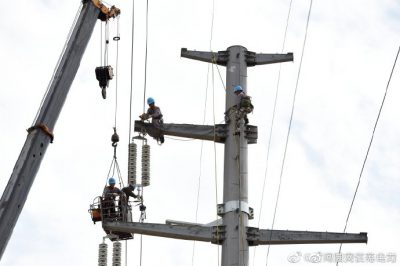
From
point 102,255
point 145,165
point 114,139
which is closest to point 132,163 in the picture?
point 145,165

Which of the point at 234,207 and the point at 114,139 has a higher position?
the point at 114,139

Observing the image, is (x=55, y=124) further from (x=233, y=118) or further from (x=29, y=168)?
(x=233, y=118)

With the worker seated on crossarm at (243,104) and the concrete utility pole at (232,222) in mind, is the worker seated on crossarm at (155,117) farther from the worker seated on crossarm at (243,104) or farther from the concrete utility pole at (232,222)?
the worker seated on crossarm at (243,104)

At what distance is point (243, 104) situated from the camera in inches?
1200

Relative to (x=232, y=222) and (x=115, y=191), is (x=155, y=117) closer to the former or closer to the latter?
(x=115, y=191)

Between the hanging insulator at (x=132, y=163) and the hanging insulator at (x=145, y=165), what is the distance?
0.21m

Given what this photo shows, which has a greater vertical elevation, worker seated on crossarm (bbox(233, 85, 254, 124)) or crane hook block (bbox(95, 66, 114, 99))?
crane hook block (bbox(95, 66, 114, 99))

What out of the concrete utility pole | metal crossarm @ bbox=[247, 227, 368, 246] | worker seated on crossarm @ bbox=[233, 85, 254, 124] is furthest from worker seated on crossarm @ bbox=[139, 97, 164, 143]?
metal crossarm @ bbox=[247, 227, 368, 246]

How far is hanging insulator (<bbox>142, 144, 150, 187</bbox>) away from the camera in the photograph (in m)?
30.4

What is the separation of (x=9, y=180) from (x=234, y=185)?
6.32 metres

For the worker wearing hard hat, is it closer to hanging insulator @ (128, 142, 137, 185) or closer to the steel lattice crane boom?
hanging insulator @ (128, 142, 137, 185)

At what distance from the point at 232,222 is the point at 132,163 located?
9.66 feet

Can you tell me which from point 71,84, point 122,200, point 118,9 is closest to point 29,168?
point 71,84

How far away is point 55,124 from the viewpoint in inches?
1057
